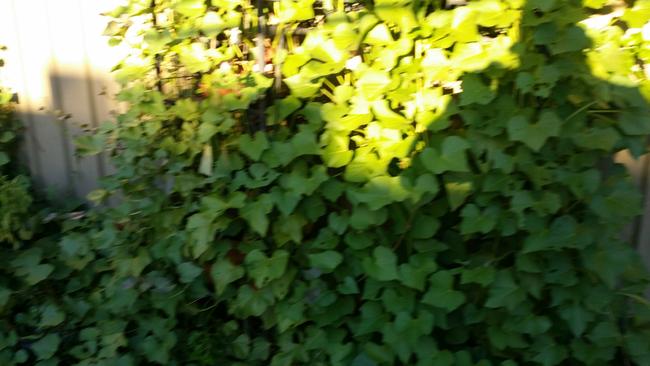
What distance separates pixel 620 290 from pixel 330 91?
1.31 metres

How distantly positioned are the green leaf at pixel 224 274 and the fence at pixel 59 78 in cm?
94

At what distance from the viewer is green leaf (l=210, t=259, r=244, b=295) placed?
2.56 meters

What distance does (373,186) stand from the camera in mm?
2344

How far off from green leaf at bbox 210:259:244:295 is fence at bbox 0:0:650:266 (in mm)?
937

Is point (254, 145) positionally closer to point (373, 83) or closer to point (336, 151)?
point (336, 151)

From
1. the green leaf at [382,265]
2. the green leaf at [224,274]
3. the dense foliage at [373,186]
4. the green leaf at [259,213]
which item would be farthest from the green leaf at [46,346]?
the green leaf at [382,265]

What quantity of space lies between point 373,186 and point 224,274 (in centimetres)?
71

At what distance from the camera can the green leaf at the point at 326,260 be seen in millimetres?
2447

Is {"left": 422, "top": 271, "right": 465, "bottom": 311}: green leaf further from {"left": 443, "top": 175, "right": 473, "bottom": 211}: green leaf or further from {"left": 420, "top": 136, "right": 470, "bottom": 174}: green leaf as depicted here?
{"left": 420, "top": 136, "right": 470, "bottom": 174}: green leaf

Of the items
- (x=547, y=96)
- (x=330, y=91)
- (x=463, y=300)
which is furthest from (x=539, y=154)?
(x=330, y=91)

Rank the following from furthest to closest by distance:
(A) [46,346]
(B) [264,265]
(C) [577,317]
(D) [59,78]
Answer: (D) [59,78] < (A) [46,346] < (B) [264,265] < (C) [577,317]

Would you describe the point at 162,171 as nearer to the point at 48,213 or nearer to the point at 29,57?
the point at 48,213

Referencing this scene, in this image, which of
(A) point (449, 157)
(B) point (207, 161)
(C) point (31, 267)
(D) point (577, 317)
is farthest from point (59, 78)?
(D) point (577, 317)

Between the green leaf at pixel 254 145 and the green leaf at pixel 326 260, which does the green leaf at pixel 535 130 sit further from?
the green leaf at pixel 254 145
